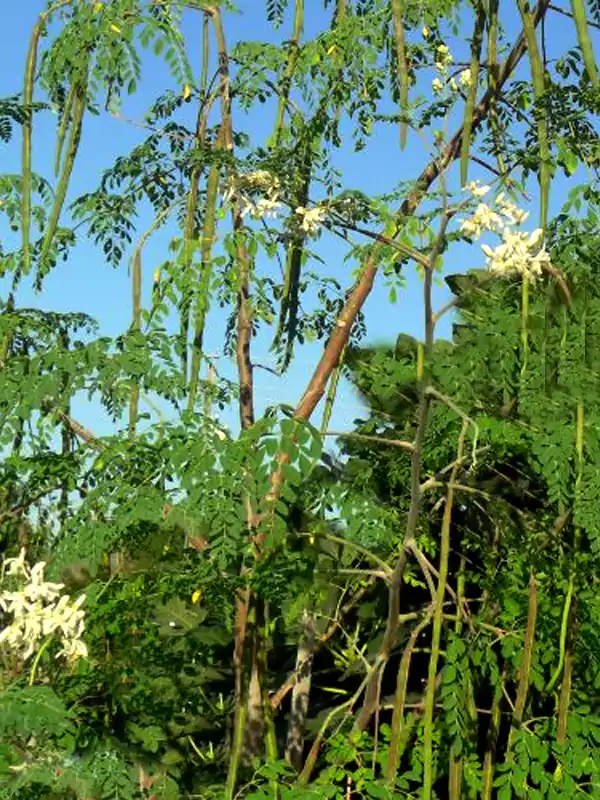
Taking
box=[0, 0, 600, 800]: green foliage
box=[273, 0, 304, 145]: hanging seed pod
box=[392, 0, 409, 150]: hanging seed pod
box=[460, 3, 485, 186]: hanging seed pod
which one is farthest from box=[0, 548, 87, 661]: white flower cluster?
box=[273, 0, 304, 145]: hanging seed pod

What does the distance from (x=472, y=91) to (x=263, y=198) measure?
699 mm

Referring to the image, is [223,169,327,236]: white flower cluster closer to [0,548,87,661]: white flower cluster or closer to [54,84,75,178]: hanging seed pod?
[54,84,75,178]: hanging seed pod

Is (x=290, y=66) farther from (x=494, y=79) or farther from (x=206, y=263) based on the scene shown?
(x=206, y=263)

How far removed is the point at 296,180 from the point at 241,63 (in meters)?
0.67

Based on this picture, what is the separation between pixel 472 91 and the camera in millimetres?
3742

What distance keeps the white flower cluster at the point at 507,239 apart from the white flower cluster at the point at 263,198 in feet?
2.08

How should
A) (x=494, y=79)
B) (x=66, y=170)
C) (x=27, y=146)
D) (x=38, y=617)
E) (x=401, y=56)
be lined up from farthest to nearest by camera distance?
1. (x=494, y=79)
2. (x=27, y=146)
3. (x=66, y=170)
4. (x=401, y=56)
5. (x=38, y=617)

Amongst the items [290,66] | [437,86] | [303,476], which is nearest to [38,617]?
[303,476]

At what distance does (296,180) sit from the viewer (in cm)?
407

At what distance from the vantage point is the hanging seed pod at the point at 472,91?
3471 millimetres

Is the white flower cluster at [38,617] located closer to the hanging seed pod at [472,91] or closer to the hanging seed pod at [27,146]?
the hanging seed pod at [27,146]

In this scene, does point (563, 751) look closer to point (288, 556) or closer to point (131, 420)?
point (288, 556)

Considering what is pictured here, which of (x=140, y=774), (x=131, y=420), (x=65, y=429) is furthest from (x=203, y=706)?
(x=131, y=420)

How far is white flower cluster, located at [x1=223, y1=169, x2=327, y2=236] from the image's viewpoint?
3.76 metres
